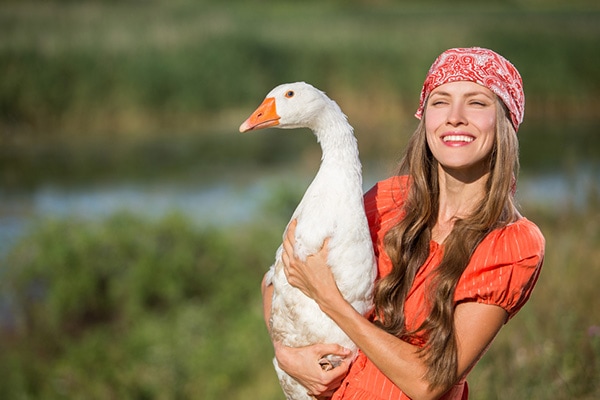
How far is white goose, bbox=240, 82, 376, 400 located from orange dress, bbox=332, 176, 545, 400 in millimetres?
97

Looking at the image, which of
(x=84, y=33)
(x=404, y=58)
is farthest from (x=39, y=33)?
(x=404, y=58)

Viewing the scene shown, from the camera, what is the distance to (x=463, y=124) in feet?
6.34

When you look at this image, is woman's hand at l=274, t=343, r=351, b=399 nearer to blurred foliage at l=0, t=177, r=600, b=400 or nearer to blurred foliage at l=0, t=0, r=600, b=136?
blurred foliage at l=0, t=177, r=600, b=400

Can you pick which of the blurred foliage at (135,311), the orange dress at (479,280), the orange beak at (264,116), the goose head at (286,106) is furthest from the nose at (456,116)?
the blurred foliage at (135,311)

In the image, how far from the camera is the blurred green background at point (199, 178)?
5.05m

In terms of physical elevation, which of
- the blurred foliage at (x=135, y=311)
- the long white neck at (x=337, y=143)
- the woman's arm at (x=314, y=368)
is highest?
the long white neck at (x=337, y=143)

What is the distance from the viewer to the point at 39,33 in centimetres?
1148

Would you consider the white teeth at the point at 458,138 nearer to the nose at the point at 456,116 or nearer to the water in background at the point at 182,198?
the nose at the point at 456,116

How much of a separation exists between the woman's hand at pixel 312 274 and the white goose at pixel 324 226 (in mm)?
22

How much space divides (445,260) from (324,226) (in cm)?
34

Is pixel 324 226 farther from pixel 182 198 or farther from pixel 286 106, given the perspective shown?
pixel 182 198

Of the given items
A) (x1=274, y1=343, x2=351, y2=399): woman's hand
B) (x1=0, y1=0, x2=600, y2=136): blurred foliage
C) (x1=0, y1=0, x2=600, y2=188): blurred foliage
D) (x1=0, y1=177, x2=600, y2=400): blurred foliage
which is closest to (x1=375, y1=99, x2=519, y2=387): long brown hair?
(x1=274, y1=343, x2=351, y2=399): woman's hand

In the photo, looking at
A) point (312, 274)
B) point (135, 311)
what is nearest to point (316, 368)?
point (312, 274)

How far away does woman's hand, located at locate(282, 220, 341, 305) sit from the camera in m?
1.96
